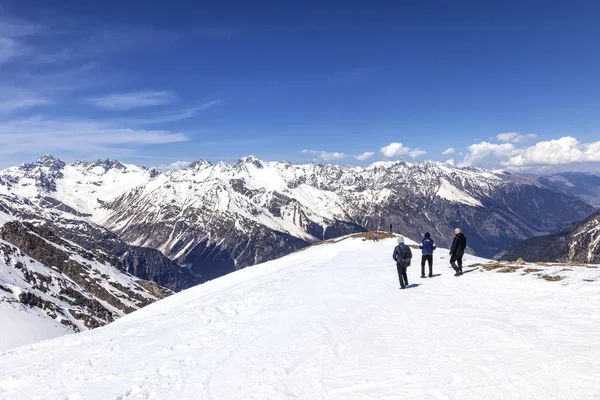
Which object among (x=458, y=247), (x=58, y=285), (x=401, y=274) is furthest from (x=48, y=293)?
(x=458, y=247)

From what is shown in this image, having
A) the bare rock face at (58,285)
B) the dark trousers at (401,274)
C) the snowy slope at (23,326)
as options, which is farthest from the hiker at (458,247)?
the bare rock face at (58,285)

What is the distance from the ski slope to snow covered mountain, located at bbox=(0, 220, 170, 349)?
7086 cm

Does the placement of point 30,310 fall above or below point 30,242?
below

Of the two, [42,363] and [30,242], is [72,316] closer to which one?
[30,242]

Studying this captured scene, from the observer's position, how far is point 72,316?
365 ft

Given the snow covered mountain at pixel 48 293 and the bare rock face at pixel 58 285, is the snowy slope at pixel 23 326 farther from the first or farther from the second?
the bare rock face at pixel 58 285

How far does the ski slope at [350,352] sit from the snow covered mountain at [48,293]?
70.9 meters

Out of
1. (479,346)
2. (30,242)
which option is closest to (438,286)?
(479,346)

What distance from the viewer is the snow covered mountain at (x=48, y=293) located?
267 feet

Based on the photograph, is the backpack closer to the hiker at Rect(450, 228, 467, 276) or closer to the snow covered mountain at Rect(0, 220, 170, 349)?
the hiker at Rect(450, 228, 467, 276)

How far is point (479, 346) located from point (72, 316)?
128195 mm

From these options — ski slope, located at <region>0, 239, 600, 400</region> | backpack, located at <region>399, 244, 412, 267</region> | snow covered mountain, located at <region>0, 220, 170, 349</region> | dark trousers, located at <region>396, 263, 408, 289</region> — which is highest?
backpack, located at <region>399, 244, 412, 267</region>

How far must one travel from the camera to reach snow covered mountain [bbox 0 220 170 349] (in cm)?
8138

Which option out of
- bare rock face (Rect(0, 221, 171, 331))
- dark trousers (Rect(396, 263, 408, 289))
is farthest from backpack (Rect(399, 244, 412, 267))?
bare rock face (Rect(0, 221, 171, 331))
